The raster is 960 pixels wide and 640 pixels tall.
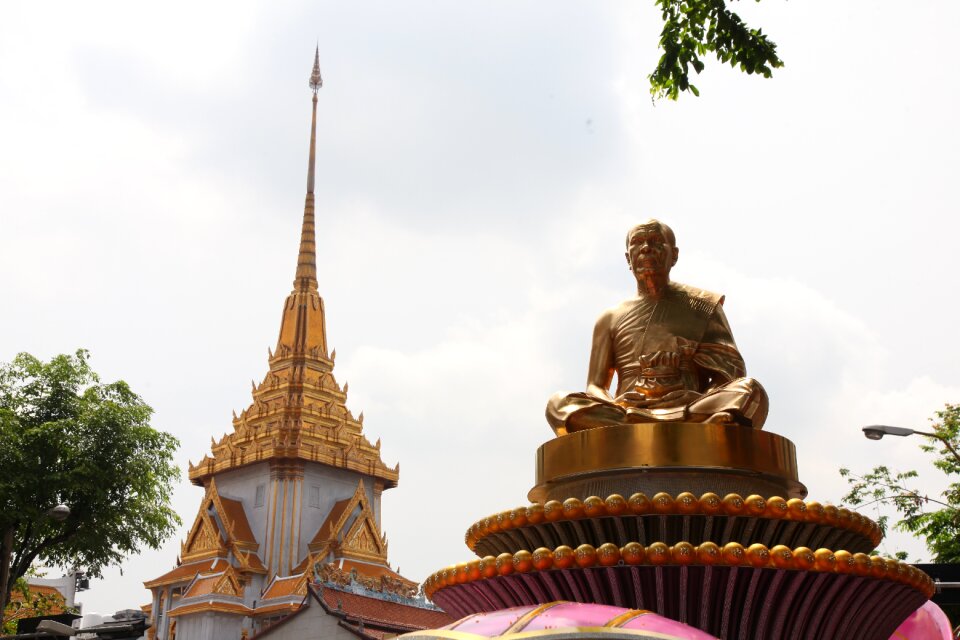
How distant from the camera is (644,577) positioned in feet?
25.4

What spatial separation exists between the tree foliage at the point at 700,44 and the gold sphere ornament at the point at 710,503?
3.12 metres

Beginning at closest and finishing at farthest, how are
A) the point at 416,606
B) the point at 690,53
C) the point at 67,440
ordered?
the point at 690,53, the point at 67,440, the point at 416,606

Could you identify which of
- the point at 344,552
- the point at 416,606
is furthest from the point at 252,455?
the point at 416,606

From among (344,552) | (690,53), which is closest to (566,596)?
(690,53)

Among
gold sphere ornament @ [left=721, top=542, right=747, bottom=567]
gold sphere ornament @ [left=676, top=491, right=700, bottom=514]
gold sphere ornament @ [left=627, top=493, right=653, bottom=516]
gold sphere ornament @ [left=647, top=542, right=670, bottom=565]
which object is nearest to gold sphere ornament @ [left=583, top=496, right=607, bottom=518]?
gold sphere ornament @ [left=627, top=493, right=653, bottom=516]

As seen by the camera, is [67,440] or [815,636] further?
[67,440]

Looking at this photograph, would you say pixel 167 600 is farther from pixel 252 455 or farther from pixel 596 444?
pixel 596 444

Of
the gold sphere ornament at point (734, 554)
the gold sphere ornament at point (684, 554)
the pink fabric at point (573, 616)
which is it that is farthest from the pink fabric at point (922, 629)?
the pink fabric at point (573, 616)

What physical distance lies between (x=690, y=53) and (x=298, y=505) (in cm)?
3606

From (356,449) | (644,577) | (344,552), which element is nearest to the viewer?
(644,577)

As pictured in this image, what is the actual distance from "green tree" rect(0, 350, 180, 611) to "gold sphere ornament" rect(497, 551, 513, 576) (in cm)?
1684

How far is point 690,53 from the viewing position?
8984 millimetres

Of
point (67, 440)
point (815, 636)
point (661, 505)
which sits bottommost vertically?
point (815, 636)

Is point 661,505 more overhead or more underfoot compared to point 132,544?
more underfoot
